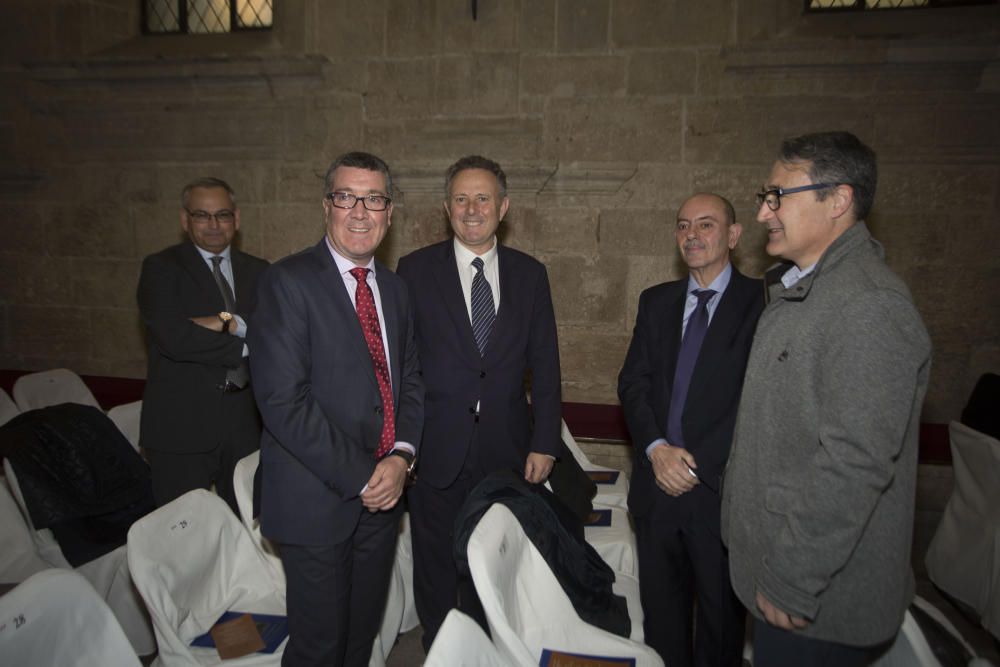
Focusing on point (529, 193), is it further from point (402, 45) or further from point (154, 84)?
point (154, 84)

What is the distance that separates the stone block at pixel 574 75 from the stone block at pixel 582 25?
0.26ft

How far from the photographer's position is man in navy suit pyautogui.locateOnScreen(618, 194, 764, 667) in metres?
2.23

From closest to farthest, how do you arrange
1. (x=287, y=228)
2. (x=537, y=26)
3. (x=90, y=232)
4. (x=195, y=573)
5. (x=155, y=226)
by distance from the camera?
(x=195, y=573)
(x=537, y=26)
(x=287, y=228)
(x=155, y=226)
(x=90, y=232)

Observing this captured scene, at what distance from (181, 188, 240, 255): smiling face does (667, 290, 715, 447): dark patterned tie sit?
2.21 m

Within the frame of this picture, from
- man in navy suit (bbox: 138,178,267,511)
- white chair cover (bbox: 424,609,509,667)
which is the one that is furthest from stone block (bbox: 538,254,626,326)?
white chair cover (bbox: 424,609,509,667)

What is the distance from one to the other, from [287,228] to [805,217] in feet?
12.9

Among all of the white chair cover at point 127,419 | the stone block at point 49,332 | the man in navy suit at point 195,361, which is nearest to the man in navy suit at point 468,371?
the man in navy suit at point 195,361

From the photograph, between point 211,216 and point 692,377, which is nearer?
point 692,377

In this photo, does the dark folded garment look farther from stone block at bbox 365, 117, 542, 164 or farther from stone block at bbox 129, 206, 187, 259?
stone block at bbox 365, 117, 542, 164

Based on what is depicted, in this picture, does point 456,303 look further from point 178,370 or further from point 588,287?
point 588,287

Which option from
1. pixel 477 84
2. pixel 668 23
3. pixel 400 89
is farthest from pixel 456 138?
pixel 668 23

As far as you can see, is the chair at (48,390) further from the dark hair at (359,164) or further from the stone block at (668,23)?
the stone block at (668,23)

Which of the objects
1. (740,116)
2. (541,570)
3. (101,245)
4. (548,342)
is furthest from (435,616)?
(101,245)

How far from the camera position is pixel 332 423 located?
6.51 ft
